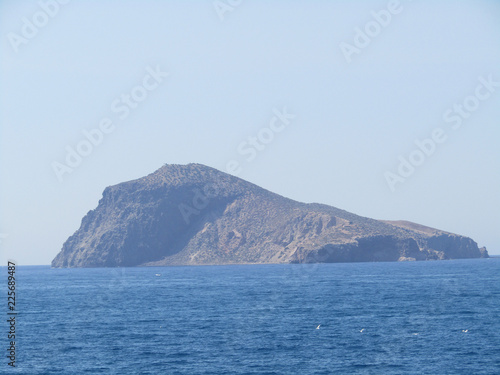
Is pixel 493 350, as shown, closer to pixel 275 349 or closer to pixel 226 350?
pixel 275 349

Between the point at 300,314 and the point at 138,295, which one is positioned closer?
the point at 300,314

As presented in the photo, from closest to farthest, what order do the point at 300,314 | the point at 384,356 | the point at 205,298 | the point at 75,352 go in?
the point at 384,356, the point at 75,352, the point at 300,314, the point at 205,298

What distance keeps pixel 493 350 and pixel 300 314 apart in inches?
1319

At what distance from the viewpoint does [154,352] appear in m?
68.9

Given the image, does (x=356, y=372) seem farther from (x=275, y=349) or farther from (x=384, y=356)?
(x=275, y=349)

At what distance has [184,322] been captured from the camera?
294ft

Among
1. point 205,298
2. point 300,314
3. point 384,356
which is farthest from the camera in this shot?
point 205,298

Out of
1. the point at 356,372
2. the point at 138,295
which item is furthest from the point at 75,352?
the point at 138,295

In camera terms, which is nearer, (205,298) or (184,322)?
(184,322)

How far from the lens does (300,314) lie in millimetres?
95625

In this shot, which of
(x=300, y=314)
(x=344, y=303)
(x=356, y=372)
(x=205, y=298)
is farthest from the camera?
(x=205, y=298)

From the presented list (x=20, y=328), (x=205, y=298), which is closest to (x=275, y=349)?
(x=20, y=328)

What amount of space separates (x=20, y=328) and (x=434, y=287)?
89.2 meters

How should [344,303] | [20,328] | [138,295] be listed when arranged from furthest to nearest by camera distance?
[138,295], [344,303], [20,328]
